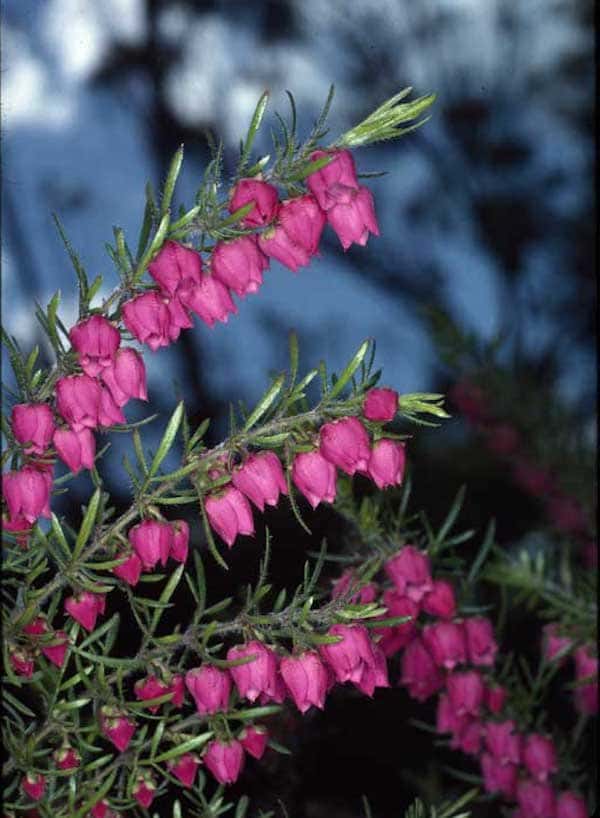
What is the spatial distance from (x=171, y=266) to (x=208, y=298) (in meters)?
0.03

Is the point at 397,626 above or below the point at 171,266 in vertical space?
below

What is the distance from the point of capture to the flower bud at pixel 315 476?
0.55 m

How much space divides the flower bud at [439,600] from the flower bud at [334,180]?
0.99 feet

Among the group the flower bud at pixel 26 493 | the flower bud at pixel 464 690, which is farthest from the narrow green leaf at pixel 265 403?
the flower bud at pixel 464 690

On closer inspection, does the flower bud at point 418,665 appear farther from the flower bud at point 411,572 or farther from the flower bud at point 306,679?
the flower bud at point 306,679

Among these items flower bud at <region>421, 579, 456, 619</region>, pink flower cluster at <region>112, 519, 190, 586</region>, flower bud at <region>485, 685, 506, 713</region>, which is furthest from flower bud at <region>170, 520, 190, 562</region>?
flower bud at <region>485, 685, 506, 713</region>

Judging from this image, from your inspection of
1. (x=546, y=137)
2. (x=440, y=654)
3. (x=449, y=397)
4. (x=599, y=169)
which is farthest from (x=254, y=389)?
(x=440, y=654)

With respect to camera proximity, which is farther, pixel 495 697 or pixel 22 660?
pixel 495 697

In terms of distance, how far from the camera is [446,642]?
76 cm

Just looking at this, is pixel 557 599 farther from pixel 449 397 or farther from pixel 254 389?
pixel 254 389

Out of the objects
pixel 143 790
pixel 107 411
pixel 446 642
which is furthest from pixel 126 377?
pixel 446 642

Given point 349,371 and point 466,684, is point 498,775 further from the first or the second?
point 349,371

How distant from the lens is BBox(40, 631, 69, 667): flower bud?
0.58 meters

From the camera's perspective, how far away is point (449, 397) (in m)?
1.60
